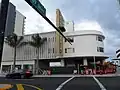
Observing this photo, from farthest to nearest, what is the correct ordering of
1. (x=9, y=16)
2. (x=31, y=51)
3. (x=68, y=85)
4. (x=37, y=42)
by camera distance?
(x=31, y=51)
(x=37, y=42)
(x=68, y=85)
(x=9, y=16)

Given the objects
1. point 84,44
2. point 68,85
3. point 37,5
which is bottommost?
point 68,85

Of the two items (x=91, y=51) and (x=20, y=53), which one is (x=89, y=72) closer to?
(x=91, y=51)

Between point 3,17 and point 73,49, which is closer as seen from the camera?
point 3,17

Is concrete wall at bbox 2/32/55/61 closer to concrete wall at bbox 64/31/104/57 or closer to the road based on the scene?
concrete wall at bbox 64/31/104/57

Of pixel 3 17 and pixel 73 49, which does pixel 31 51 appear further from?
pixel 3 17

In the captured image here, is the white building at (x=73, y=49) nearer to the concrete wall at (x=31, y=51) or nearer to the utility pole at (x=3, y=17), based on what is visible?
the concrete wall at (x=31, y=51)

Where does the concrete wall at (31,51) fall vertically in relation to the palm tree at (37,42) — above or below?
below

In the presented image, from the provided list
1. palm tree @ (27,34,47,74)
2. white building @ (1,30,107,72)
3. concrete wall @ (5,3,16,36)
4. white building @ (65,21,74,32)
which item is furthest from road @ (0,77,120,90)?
white building @ (65,21,74,32)

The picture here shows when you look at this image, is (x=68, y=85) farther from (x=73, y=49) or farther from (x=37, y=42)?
(x=37, y=42)

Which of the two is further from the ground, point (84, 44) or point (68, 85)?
point (84, 44)

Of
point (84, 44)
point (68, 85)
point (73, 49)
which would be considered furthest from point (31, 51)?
point (68, 85)

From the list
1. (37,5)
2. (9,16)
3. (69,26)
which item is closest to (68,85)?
(37,5)

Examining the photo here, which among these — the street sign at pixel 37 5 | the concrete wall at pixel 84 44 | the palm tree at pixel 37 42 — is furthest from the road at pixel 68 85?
the palm tree at pixel 37 42

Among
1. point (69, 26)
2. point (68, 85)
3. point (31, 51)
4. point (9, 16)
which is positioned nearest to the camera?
point (9, 16)
